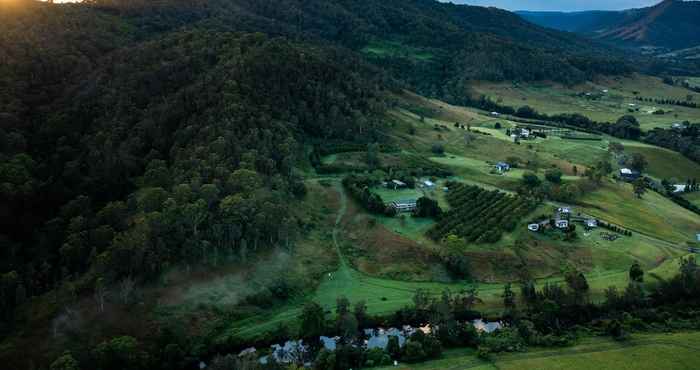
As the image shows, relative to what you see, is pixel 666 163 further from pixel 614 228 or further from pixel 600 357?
pixel 600 357

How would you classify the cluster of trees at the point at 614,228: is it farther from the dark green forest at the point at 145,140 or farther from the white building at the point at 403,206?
the dark green forest at the point at 145,140

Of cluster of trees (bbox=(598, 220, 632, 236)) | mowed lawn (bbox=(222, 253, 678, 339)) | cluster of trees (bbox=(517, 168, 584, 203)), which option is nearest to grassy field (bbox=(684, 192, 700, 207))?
cluster of trees (bbox=(517, 168, 584, 203))

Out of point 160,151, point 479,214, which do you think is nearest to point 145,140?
point 160,151

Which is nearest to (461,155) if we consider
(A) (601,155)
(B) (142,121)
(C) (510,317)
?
(A) (601,155)

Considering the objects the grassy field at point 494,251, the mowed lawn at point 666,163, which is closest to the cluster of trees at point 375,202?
the grassy field at point 494,251

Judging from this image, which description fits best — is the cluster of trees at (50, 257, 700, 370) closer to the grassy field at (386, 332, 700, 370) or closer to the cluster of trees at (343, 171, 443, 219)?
the grassy field at (386, 332, 700, 370)

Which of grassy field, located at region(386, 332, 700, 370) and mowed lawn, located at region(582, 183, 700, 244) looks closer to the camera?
grassy field, located at region(386, 332, 700, 370)
